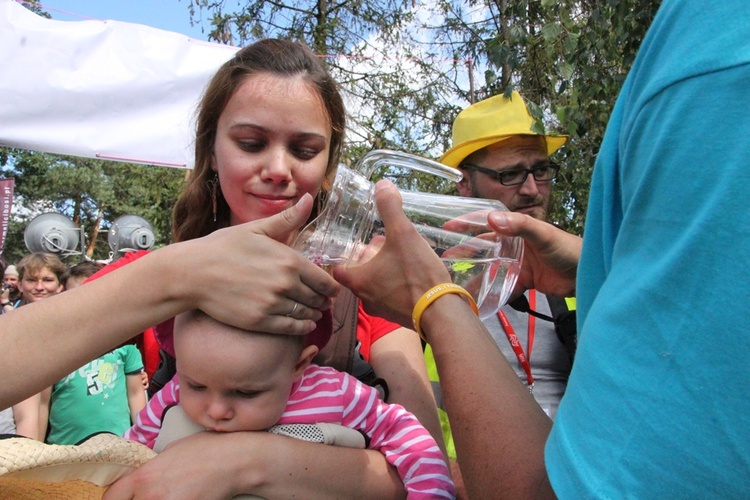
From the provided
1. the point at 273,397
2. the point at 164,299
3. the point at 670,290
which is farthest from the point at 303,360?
the point at 670,290

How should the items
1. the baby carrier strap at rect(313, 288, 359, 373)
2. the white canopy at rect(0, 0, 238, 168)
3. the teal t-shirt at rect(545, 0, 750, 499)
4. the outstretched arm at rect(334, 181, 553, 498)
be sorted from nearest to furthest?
the teal t-shirt at rect(545, 0, 750, 499), the outstretched arm at rect(334, 181, 553, 498), the baby carrier strap at rect(313, 288, 359, 373), the white canopy at rect(0, 0, 238, 168)

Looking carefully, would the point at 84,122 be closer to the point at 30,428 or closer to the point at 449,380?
the point at 30,428

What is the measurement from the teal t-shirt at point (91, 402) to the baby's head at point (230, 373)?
8.35ft

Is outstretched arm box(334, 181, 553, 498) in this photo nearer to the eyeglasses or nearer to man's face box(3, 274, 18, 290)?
the eyeglasses

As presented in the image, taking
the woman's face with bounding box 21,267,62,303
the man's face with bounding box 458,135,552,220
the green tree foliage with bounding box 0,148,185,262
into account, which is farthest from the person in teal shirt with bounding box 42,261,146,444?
the green tree foliage with bounding box 0,148,185,262

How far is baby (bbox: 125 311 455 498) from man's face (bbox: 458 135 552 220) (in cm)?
196

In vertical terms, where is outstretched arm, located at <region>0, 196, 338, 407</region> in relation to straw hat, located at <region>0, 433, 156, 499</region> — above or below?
above

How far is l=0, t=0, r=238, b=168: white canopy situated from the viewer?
10.6 ft

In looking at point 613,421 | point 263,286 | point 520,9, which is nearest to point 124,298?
point 263,286

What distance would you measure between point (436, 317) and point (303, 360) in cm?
53

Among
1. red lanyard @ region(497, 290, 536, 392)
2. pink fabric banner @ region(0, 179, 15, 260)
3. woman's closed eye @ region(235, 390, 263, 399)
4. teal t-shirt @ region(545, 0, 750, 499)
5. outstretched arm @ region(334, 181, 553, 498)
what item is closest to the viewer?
teal t-shirt @ region(545, 0, 750, 499)

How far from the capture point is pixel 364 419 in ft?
4.97

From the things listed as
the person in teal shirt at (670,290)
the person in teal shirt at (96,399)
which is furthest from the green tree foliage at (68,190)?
the person in teal shirt at (670,290)

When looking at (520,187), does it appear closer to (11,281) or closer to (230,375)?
(230,375)
